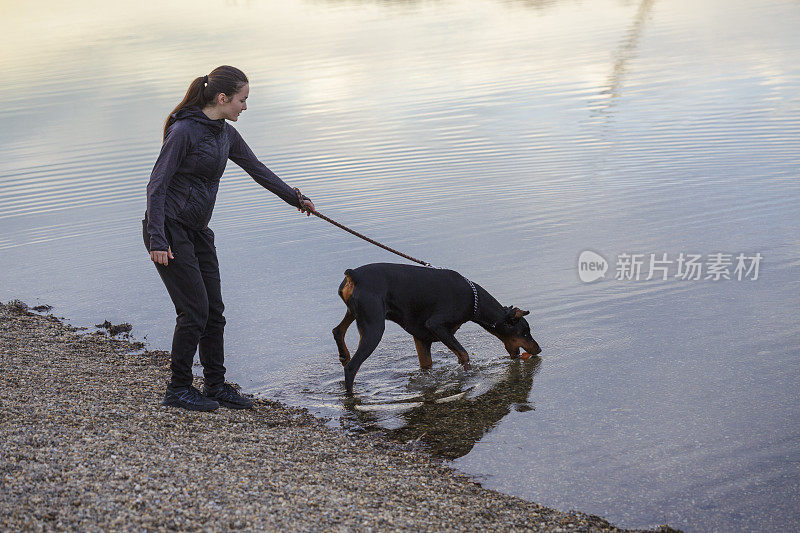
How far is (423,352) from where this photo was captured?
685 centimetres

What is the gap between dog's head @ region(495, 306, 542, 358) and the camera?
687cm

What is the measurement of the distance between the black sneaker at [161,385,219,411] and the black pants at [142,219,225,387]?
47 millimetres

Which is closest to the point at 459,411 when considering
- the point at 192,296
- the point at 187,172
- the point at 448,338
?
the point at 448,338

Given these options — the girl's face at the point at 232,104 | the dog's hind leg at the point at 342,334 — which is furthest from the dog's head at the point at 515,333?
the girl's face at the point at 232,104

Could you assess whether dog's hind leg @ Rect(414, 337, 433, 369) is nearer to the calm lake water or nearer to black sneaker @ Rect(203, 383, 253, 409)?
the calm lake water

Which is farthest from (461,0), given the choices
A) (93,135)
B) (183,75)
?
(93,135)

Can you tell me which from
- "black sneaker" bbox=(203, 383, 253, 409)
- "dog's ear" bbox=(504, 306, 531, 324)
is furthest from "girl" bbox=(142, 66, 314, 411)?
"dog's ear" bbox=(504, 306, 531, 324)

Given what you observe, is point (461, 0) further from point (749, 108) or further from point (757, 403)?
point (757, 403)

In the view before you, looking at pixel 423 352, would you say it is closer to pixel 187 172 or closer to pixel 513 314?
pixel 513 314

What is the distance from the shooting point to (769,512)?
463 centimetres

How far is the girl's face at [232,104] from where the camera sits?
5.09 m

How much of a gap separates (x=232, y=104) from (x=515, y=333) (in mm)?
3074

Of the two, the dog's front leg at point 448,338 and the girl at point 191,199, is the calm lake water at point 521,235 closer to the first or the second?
the dog's front leg at point 448,338

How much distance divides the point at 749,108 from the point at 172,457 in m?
14.1
